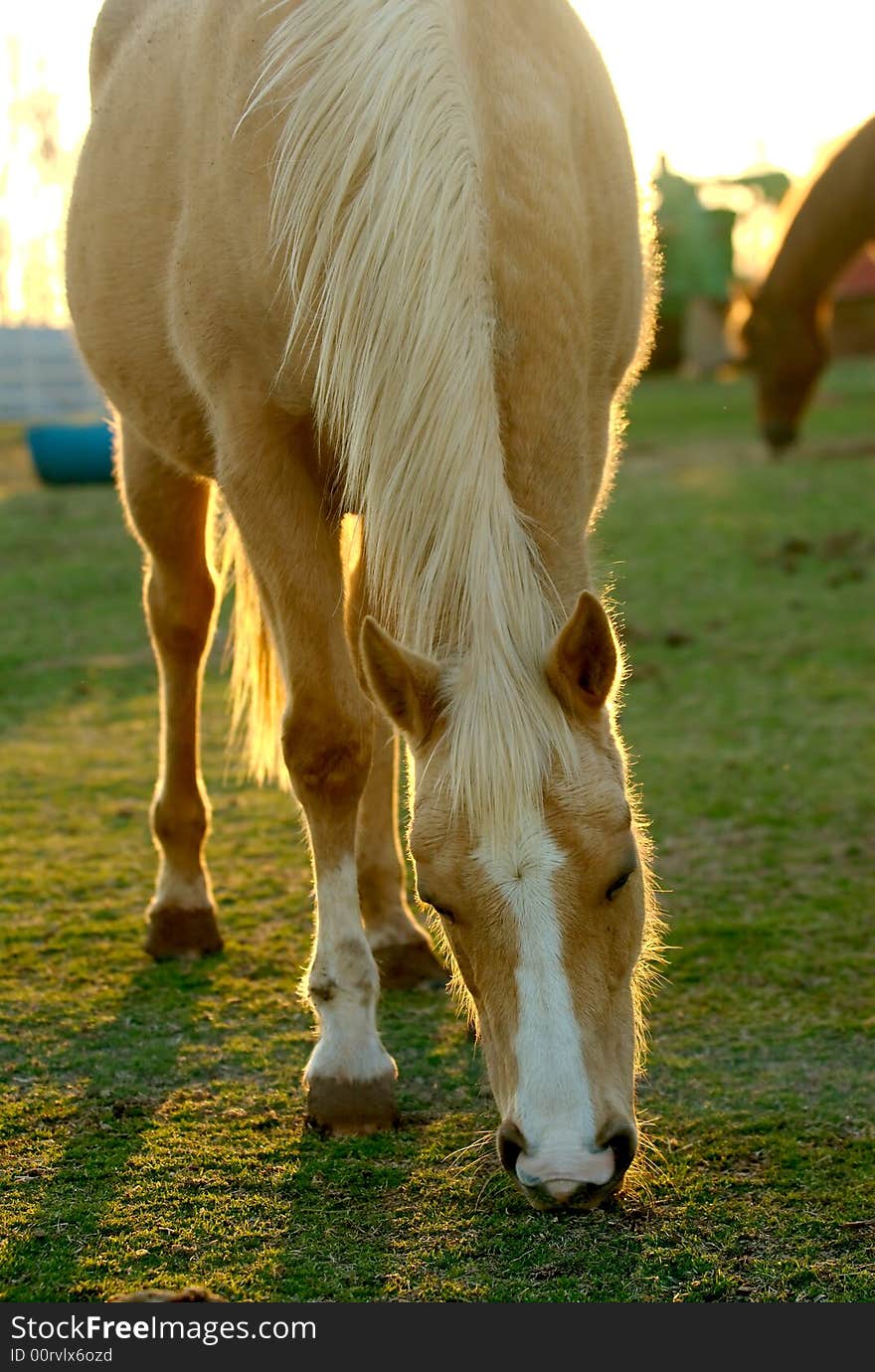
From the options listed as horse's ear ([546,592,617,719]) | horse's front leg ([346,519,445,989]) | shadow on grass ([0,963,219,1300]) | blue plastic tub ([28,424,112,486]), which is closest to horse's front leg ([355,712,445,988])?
horse's front leg ([346,519,445,989])

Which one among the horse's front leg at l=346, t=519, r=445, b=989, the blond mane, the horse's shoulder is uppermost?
the horse's shoulder

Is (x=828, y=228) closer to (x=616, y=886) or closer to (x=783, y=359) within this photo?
(x=783, y=359)

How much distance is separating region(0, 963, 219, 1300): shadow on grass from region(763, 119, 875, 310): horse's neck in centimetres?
954

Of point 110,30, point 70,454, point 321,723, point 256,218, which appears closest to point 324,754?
point 321,723

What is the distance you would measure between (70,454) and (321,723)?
11529mm

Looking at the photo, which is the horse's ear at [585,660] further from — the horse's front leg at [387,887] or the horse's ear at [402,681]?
the horse's front leg at [387,887]

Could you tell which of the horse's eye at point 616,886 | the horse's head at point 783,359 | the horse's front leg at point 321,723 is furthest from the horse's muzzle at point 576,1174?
the horse's head at point 783,359

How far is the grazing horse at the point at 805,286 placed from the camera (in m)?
11.3

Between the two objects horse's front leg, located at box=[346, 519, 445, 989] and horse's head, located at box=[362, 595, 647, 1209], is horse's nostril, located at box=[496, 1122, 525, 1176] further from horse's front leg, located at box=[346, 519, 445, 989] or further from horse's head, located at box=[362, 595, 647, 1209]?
horse's front leg, located at box=[346, 519, 445, 989]

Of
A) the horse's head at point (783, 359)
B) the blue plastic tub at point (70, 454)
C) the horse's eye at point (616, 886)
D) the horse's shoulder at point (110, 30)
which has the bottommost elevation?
the blue plastic tub at point (70, 454)

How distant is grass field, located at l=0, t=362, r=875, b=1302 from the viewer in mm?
2314

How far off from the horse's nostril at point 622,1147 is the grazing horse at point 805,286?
10467mm

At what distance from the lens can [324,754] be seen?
9.64 feet

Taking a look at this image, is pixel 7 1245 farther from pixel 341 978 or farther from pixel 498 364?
pixel 498 364
